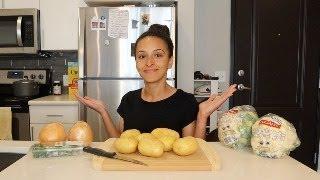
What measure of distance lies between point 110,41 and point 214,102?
1.42 m

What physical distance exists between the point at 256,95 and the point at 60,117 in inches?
74.1

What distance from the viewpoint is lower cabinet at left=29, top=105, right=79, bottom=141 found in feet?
8.30

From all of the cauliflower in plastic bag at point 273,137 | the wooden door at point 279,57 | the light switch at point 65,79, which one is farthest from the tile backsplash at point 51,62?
the cauliflower in plastic bag at point 273,137

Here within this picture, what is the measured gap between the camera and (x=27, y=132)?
2.54m

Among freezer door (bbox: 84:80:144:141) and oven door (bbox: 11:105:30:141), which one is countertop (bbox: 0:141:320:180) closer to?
freezer door (bbox: 84:80:144:141)

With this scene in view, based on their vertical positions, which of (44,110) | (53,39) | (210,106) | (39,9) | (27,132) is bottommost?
(27,132)

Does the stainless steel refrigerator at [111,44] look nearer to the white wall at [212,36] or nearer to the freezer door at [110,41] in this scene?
the freezer door at [110,41]

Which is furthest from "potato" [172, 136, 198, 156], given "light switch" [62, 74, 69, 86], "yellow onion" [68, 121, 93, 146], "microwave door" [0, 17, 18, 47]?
"light switch" [62, 74, 69, 86]

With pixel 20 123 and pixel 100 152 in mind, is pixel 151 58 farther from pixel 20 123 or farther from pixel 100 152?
pixel 20 123

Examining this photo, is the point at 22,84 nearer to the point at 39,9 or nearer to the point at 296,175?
the point at 39,9

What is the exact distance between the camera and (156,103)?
1438mm

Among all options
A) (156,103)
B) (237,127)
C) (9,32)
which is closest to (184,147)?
(237,127)

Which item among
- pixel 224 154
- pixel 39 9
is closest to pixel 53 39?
pixel 39 9

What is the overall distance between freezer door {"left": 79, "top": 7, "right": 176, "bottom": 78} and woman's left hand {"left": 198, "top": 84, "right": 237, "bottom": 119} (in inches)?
47.2
